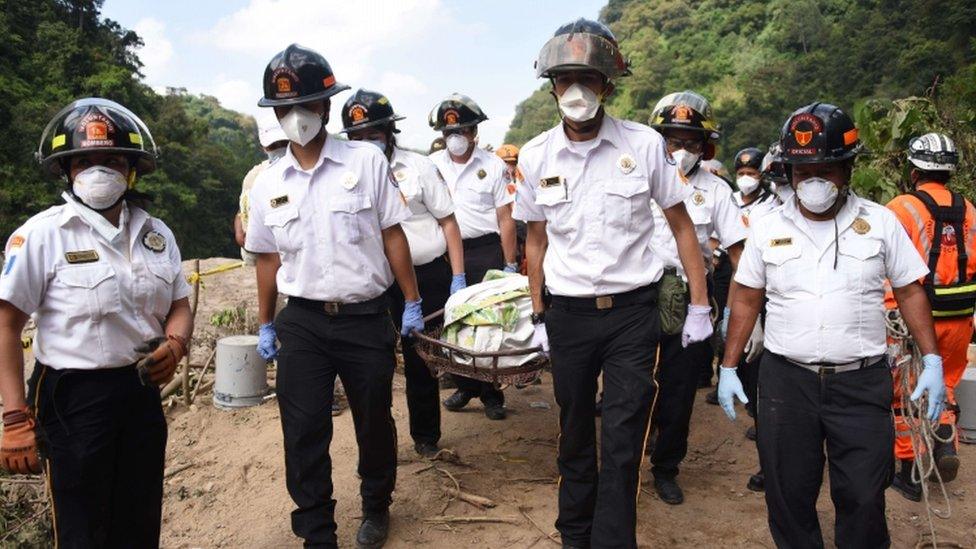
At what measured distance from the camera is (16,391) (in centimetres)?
262

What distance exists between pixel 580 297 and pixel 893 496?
2.59 m

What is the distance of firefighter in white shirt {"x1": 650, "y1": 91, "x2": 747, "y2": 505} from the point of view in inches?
167

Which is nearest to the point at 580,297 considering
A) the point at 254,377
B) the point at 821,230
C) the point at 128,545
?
the point at 821,230

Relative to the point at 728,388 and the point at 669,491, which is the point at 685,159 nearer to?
the point at 728,388

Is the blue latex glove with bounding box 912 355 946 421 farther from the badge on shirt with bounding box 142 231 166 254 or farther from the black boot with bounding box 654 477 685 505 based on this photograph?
the badge on shirt with bounding box 142 231 166 254

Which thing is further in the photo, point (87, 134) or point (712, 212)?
point (712, 212)

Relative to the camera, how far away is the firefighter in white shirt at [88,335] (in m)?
2.66

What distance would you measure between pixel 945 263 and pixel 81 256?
14.9ft

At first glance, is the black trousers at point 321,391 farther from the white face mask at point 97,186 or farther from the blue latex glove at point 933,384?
the blue latex glove at point 933,384

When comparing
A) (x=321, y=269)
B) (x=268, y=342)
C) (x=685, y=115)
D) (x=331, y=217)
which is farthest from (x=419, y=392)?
(x=685, y=115)

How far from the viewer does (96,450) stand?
277 cm

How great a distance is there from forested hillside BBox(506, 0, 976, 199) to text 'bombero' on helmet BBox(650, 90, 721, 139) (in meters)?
0.71

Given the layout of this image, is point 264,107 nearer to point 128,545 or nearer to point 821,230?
point 128,545

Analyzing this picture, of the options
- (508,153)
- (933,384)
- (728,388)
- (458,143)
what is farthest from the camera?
(508,153)
